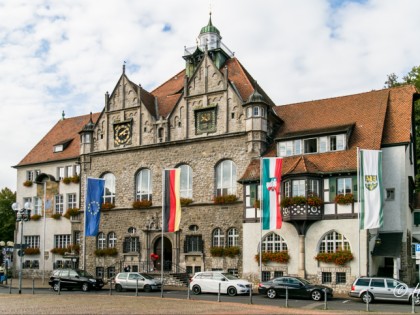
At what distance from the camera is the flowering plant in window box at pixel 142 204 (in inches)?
1763

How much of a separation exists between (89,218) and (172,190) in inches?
364

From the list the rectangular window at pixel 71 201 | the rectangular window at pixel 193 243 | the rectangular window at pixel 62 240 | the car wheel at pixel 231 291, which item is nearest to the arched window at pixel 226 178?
the rectangular window at pixel 193 243

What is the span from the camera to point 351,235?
35.8m

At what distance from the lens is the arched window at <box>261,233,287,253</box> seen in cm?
3847

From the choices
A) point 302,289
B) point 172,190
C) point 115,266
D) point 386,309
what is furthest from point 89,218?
point 386,309

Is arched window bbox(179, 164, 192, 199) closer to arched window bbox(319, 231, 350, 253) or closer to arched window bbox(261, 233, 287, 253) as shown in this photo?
arched window bbox(261, 233, 287, 253)

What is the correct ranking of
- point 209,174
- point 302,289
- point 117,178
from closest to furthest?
point 302,289, point 209,174, point 117,178

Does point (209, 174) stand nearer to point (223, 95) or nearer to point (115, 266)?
point (223, 95)

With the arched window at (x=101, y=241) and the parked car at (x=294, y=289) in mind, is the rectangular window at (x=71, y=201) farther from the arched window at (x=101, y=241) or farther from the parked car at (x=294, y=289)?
the parked car at (x=294, y=289)

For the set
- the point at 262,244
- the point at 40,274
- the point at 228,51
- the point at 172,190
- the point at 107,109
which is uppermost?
the point at 228,51

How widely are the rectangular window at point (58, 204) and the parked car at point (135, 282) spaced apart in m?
17.4

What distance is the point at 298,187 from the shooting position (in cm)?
3750

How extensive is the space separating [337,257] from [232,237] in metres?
8.06

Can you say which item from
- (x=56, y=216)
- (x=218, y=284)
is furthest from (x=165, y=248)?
(x=218, y=284)
